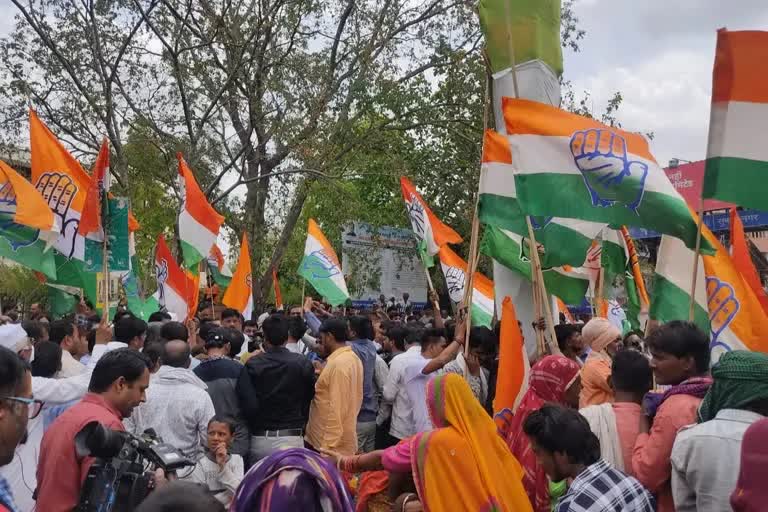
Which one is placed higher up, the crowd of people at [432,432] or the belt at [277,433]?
the crowd of people at [432,432]

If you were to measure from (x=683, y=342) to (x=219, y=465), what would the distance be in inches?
98.6

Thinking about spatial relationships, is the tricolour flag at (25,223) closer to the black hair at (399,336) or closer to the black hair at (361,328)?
the black hair at (361,328)

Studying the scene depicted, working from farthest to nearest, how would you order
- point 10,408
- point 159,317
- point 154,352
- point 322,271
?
1. point 322,271
2. point 159,317
3. point 154,352
4. point 10,408

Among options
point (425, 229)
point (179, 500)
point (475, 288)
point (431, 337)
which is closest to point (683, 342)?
point (179, 500)

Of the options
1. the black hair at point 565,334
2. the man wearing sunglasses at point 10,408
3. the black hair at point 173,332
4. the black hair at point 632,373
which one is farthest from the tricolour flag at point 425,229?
the man wearing sunglasses at point 10,408

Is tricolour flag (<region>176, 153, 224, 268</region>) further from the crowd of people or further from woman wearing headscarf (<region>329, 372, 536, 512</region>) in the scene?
woman wearing headscarf (<region>329, 372, 536, 512</region>)

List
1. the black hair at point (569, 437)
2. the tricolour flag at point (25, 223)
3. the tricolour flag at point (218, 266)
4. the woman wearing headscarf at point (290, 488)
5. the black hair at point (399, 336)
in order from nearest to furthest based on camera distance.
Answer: the woman wearing headscarf at point (290, 488) < the black hair at point (569, 437) < the tricolour flag at point (25, 223) < the black hair at point (399, 336) < the tricolour flag at point (218, 266)

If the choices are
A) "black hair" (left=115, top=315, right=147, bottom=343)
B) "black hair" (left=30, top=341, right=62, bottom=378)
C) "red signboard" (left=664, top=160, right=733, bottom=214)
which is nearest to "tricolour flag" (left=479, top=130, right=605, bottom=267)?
Result: "black hair" (left=115, top=315, right=147, bottom=343)

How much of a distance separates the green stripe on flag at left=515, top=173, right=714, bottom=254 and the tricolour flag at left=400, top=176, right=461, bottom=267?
13.6 ft

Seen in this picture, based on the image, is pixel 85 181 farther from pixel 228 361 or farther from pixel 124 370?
pixel 124 370

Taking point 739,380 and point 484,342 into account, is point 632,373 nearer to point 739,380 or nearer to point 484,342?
point 739,380

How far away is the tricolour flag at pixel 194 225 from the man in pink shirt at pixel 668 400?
698 centimetres

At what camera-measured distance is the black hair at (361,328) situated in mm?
7145

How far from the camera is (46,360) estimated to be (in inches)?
188
